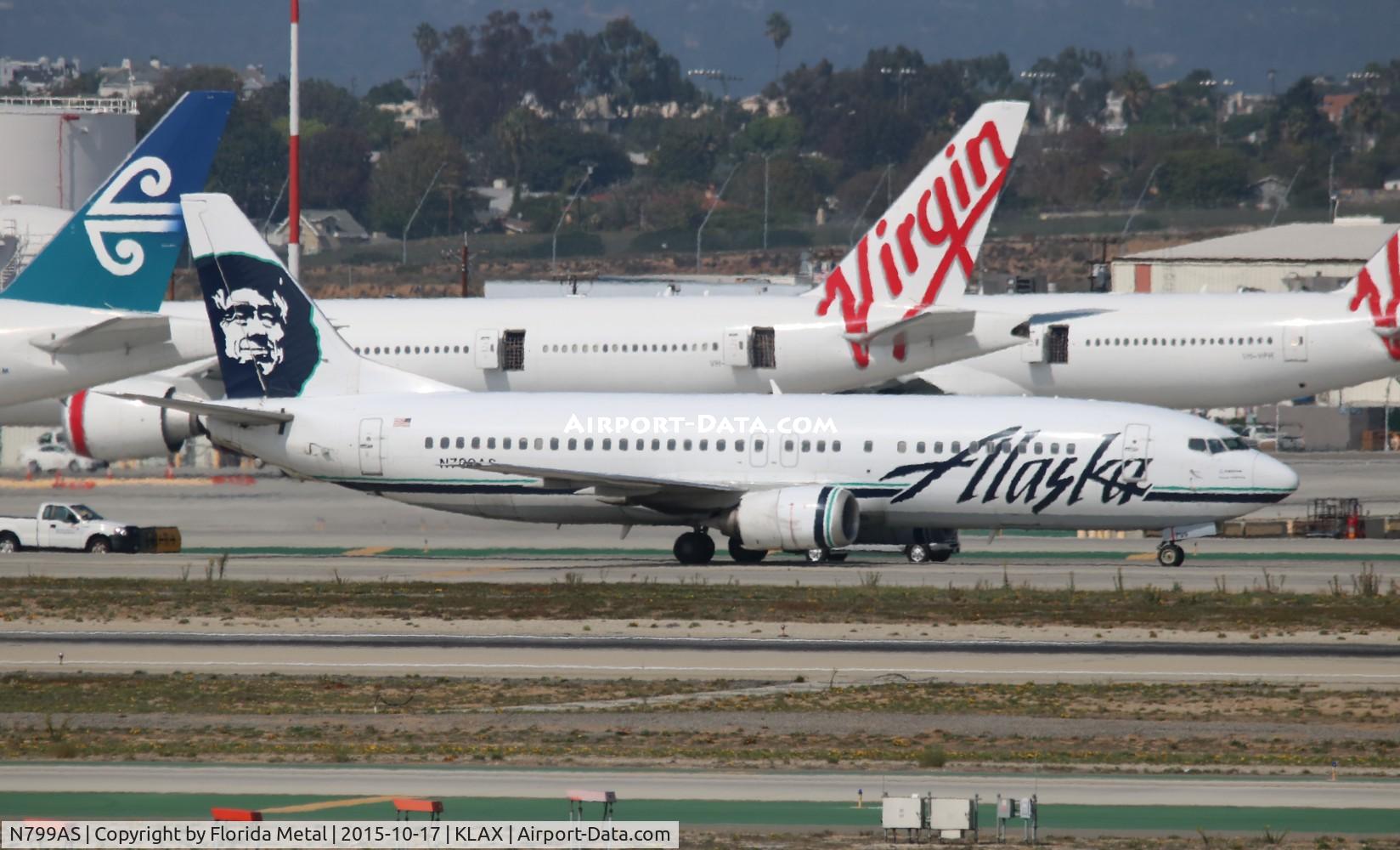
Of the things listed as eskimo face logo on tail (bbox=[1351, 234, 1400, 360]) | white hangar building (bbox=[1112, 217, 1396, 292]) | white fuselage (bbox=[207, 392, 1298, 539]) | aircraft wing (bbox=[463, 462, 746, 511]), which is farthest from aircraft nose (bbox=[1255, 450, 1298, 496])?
white hangar building (bbox=[1112, 217, 1396, 292])

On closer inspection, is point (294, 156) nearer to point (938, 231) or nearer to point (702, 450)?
point (938, 231)

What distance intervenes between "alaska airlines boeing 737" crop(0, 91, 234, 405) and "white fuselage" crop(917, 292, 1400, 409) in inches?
972

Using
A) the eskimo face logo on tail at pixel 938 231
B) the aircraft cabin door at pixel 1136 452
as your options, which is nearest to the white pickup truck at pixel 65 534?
the eskimo face logo on tail at pixel 938 231

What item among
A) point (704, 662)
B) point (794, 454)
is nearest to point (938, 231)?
point (794, 454)

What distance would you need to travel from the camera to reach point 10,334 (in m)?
49.9

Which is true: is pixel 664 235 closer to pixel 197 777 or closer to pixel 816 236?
pixel 816 236

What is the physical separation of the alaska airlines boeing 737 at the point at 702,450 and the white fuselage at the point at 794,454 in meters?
0.04

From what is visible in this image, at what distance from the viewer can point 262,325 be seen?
52.7 meters

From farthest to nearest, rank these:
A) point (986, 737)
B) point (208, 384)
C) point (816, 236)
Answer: point (816, 236)
point (208, 384)
point (986, 737)

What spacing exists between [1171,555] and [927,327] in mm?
14762

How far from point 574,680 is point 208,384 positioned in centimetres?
3605

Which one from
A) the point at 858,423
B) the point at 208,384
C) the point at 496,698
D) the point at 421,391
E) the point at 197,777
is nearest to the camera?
the point at 197,777

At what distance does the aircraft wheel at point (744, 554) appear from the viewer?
51.1 metres

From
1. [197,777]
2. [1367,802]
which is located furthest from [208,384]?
[1367,802]
